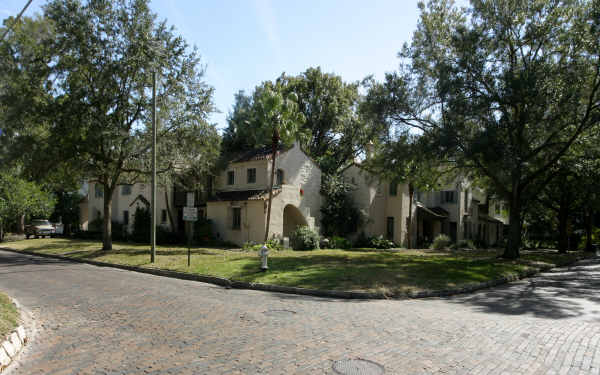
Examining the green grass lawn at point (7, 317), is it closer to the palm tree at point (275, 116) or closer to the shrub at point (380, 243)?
the palm tree at point (275, 116)

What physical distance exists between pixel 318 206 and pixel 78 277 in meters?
20.3

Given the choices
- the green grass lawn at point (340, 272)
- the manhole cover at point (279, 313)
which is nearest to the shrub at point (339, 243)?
the green grass lawn at point (340, 272)

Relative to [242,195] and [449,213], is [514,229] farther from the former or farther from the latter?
[449,213]

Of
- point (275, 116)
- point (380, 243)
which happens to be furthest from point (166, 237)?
point (380, 243)

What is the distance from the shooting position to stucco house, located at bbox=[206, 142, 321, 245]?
89.4 ft

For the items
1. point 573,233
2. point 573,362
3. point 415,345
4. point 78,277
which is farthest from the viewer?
point 573,233

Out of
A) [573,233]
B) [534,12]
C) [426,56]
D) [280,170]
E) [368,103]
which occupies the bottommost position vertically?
[573,233]

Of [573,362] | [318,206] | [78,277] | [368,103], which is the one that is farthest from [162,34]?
[573,362]

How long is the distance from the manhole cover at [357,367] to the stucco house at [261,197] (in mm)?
21317

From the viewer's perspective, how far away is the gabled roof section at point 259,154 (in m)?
28.8

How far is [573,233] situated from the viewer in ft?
136

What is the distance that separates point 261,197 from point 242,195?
7.29 feet

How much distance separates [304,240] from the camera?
1028 inches

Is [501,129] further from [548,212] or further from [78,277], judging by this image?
[548,212]
